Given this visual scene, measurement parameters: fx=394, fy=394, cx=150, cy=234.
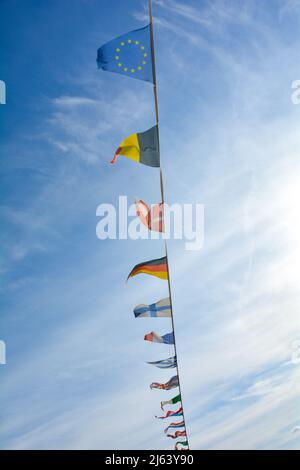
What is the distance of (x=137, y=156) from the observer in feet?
28.5

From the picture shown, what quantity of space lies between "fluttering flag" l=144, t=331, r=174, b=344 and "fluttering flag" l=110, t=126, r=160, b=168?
491cm

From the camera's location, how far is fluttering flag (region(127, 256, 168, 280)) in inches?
374

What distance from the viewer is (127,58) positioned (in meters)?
8.49

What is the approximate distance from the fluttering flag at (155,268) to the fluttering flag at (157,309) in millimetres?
878

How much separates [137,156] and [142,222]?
4.97 feet

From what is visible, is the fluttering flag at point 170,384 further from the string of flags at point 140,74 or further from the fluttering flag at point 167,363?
the string of flags at point 140,74

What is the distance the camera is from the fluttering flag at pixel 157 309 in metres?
10.1

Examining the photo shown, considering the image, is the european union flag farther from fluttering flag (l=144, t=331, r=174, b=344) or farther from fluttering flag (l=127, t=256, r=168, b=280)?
fluttering flag (l=144, t=331, r=174, b=344)

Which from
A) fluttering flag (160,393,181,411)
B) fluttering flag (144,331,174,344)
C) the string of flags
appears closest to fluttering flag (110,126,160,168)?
the string of flags

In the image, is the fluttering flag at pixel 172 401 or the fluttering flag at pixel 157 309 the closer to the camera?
the fluttering flag at pixel 157 309

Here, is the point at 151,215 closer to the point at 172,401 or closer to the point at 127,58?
the point at 127,58

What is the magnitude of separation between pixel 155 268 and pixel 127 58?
15.6ft

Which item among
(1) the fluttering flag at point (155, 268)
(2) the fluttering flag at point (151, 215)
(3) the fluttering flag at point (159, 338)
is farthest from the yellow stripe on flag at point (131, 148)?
(3) the fluttering flag at point (159, 338)
